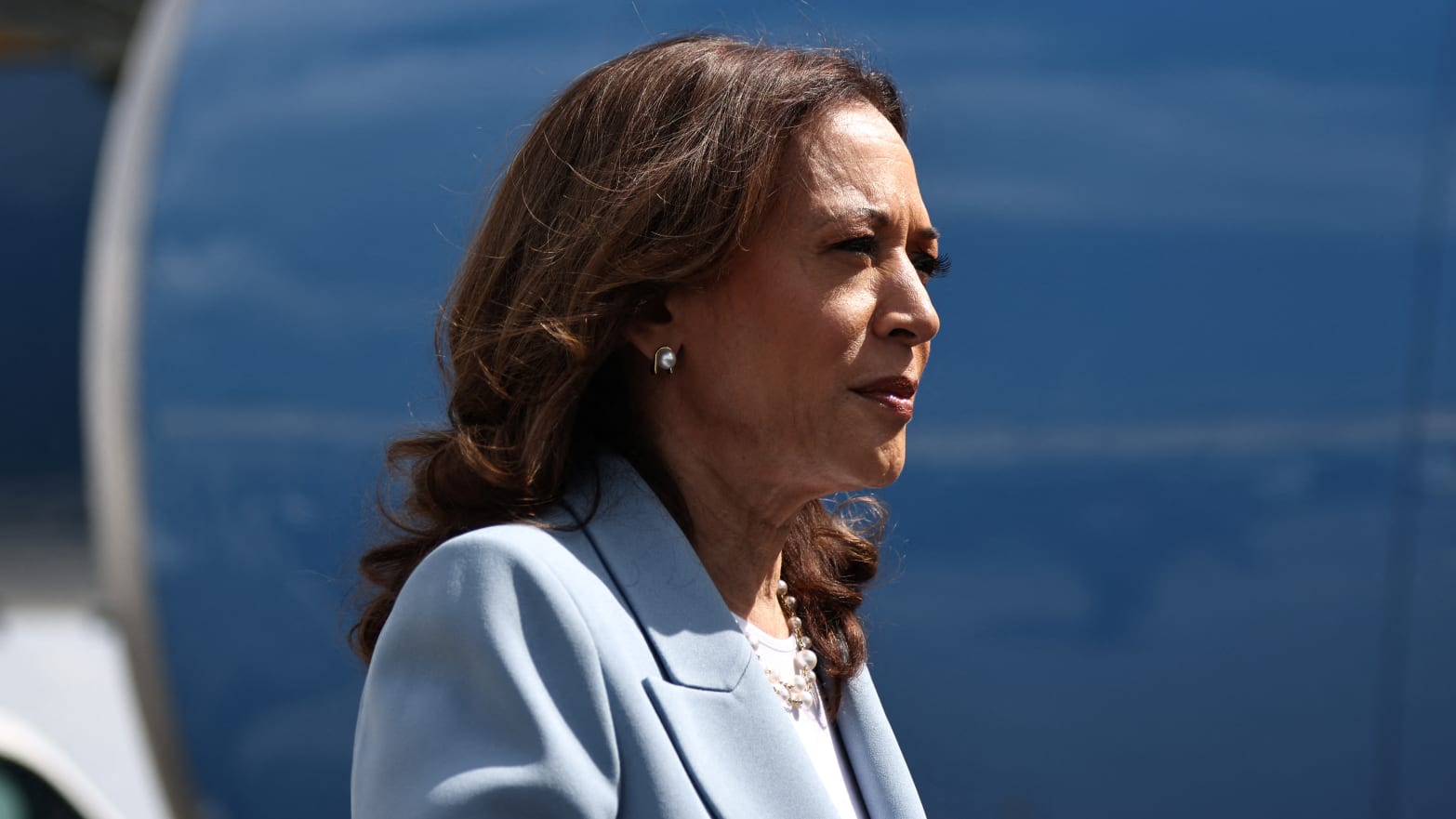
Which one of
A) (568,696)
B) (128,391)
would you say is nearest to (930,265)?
(568,696)

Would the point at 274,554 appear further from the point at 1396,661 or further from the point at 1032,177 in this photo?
the point at 1396,661

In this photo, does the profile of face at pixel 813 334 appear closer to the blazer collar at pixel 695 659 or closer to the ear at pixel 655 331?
the ear at pixel 655 331

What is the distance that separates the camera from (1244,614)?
277 cm

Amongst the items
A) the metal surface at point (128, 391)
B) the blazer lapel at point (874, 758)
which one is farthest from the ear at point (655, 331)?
the metal surface at point (128, 391)

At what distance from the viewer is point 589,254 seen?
136 cm

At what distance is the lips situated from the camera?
1.40m

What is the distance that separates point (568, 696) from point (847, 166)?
57cm

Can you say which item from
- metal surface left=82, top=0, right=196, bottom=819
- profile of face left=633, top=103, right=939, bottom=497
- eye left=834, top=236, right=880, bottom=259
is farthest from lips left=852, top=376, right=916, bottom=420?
metal surface left=82, top=0, right=196, bottom=819

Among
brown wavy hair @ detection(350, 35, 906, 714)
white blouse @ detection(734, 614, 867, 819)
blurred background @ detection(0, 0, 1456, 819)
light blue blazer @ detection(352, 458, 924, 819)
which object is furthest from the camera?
blurred background @ detection(0, 0, 1456, 819)

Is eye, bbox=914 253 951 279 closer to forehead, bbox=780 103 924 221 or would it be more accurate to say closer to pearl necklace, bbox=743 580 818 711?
forehead, bbox=780 103 924 221

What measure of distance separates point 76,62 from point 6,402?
4.34ft

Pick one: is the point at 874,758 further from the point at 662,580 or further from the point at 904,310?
the point at 904,310

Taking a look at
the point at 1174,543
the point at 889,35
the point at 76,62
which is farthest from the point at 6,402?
the point at 1174,543

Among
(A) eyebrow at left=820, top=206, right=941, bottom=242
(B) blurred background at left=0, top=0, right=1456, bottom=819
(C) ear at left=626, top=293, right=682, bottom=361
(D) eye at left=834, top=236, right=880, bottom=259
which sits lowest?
(B) blurred background at left=0, top=0, right=1456, bottom=819
